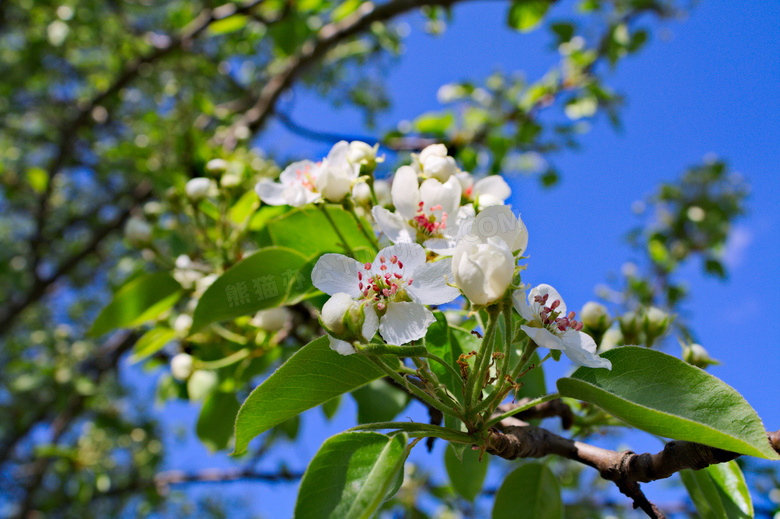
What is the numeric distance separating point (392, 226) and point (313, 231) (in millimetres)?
303

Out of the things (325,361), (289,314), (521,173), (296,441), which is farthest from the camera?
(521,173)

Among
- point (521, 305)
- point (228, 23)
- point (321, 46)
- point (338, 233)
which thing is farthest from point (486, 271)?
point (228, 23)

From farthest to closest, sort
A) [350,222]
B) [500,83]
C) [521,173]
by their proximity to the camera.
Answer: [521,173] → [500,83] → [350,222]

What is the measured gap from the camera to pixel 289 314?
182 centimetres

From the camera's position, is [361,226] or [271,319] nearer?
[361,226]

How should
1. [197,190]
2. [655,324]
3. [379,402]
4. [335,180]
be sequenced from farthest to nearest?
[197,190]
[379,402]
[655,324]
[335,180]

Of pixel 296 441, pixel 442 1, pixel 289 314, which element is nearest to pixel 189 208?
pixel 289 314

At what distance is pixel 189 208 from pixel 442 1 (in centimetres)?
182

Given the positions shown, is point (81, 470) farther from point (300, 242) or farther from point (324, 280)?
point (324, 280)

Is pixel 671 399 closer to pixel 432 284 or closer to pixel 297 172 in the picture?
pixel 432 284

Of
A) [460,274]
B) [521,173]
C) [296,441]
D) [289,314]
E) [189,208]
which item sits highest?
[521,173]

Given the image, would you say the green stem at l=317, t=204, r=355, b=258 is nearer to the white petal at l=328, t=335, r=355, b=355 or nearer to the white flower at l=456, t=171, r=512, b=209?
the white flower at l=456, t=171, r=512, b=209

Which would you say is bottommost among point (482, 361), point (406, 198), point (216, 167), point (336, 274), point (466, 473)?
point (466, 473)

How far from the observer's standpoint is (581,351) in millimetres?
847
